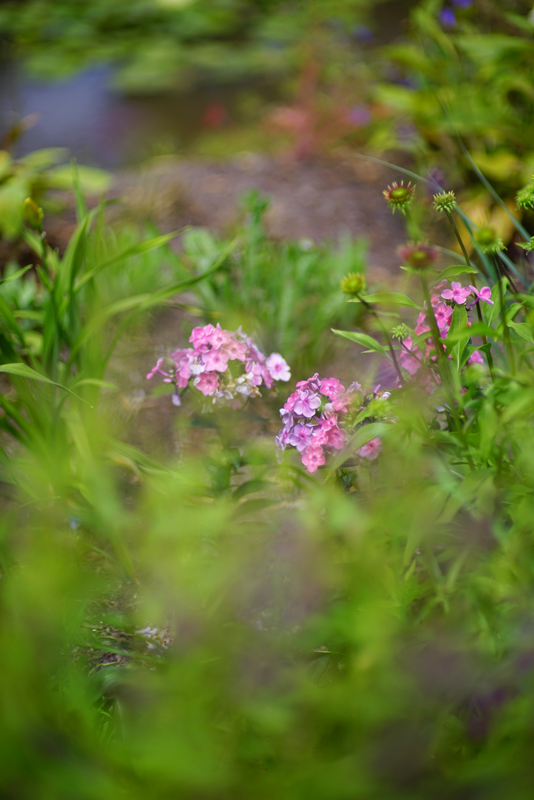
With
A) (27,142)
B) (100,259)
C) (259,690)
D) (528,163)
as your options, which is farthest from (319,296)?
(27,142)

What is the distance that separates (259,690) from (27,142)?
5.80 metres

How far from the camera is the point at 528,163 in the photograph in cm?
257

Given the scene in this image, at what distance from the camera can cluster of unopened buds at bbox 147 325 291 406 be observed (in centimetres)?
127

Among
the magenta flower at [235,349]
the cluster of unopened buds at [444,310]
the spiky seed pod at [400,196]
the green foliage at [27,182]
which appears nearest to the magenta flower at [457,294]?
the cluster of unopened buds at [444,310]

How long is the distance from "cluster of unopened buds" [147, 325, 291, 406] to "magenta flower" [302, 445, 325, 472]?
0.75 ft

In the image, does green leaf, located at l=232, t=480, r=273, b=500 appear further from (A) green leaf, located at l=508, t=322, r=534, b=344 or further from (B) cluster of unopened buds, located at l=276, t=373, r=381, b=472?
(A) green leaf, located at l=508, t=322, r=534, b=344

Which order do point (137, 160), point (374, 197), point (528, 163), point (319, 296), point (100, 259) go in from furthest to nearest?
point (137, 160) → point (374, 197) → point (528, 163) → point (319, 296) → point (100, 259)

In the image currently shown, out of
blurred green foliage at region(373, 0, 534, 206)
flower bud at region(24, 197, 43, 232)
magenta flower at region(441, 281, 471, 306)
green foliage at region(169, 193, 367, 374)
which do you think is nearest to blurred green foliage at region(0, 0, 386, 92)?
blurred green foliage at region(373, 0, 534, 206)

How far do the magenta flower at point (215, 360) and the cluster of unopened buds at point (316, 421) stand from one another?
18cm

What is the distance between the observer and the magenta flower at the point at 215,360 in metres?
1.25

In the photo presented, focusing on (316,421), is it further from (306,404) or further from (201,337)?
(201,337)

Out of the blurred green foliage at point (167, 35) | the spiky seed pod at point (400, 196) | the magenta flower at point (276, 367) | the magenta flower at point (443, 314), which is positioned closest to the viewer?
the spiky seed pod at point (400, 196)

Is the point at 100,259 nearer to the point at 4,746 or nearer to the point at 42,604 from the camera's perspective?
the point at 42,604

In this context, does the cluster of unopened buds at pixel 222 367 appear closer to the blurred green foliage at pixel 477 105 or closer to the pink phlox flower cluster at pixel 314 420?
the pink phlox flower cluster at pixel 314 420
